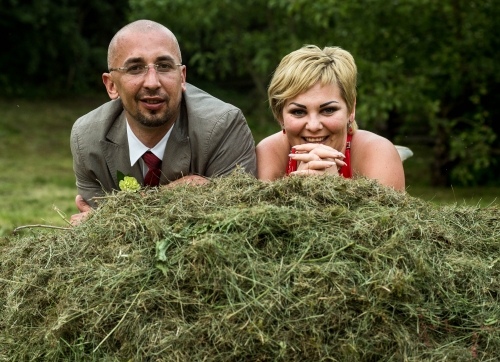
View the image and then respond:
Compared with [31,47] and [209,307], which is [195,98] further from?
[31,47]

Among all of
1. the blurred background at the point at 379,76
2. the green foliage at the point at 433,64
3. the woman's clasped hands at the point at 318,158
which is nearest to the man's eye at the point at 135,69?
the woman's clasped hands at the point at 318,158

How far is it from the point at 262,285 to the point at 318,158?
1302 mm

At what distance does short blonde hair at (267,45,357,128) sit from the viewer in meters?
3.87

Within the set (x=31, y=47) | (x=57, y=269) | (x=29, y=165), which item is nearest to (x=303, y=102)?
(x=57, y=269)

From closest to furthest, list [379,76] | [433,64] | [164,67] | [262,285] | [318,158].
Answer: [262,285] < [318,158] < [164,67] < [379,76] < [433,64]

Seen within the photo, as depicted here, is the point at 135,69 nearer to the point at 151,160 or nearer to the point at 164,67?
the point at 164,67

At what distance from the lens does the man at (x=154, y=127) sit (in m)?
4.09

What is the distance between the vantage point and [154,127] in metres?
4.24

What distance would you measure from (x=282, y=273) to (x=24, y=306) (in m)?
1.08

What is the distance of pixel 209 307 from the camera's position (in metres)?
2.39

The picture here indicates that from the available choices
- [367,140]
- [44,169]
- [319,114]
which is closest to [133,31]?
[319,114]

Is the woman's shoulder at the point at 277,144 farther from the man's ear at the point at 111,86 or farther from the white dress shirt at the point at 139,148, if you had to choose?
the man's ear at the point at 111,86

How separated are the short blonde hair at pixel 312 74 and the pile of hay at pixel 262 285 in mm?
1106

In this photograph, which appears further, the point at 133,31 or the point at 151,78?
the point at 133,31
